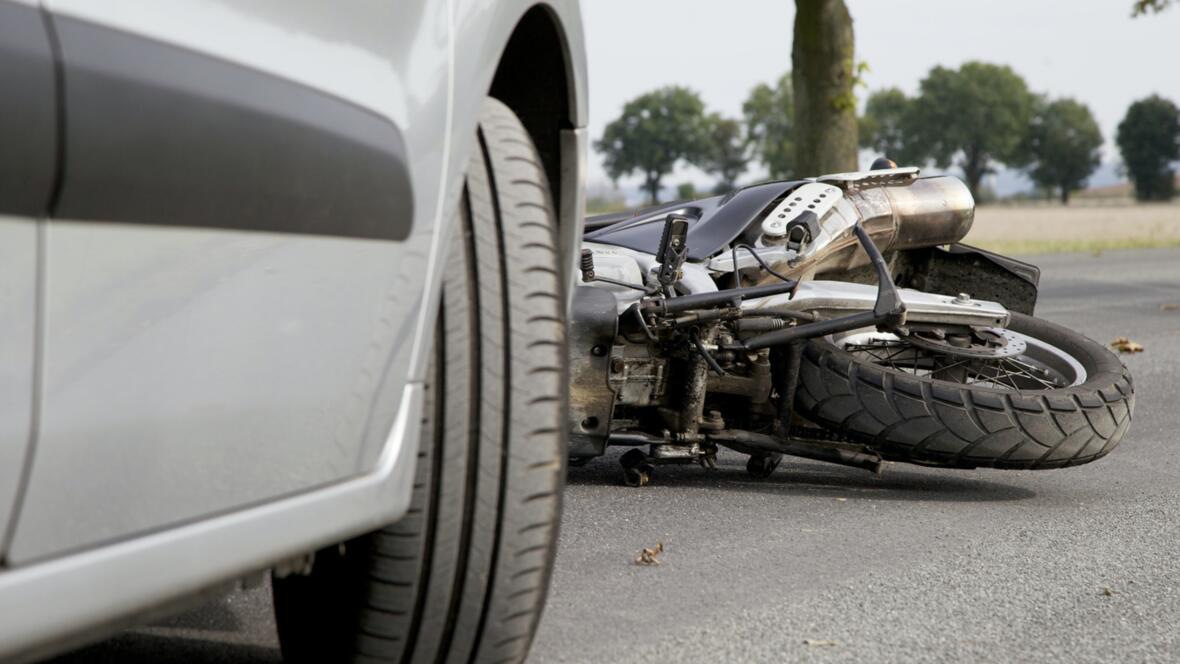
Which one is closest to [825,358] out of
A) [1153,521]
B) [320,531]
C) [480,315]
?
[1153,521]

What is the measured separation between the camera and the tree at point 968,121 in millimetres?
134875

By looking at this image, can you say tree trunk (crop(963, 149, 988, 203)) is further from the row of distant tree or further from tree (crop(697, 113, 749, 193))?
tree (crop(697, 113, 749, 193))

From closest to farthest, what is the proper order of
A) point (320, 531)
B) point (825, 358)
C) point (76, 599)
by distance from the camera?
1. point (76, 599)
2. point (320, 531)
3. point (825, 358)

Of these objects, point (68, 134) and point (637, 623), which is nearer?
point (68, 134)

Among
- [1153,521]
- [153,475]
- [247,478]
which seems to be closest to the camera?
[153,475]

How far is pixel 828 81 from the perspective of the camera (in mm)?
14453

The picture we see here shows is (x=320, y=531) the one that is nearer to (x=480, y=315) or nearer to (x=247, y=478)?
(x=247, y=478)

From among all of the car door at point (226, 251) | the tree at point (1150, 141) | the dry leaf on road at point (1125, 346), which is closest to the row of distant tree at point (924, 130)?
the tree at point (1150, 141)

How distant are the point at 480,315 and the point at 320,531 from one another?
464 millimetres

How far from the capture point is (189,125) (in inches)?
55.8

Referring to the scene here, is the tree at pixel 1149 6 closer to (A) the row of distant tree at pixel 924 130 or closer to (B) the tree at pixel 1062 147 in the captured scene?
(A) the row of distant tree at pixel 924 130

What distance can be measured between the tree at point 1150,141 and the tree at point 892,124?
61.4 ft

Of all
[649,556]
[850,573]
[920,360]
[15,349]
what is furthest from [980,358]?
[15,349]

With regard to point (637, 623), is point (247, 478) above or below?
above
